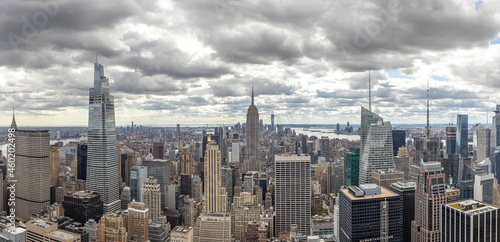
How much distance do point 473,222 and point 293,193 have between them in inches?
726

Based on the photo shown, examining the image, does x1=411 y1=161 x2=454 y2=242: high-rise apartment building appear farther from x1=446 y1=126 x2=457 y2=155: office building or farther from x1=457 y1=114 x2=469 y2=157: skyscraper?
x1=457 y1=114 x2=469 y2=157: skyscraper

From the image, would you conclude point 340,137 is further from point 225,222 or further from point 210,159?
point 225,222

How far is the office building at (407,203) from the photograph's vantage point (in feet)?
63.7

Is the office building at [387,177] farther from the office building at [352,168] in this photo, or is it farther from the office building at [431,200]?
the office building at [431,200]

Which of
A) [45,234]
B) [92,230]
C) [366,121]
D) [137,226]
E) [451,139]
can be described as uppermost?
[366,121]

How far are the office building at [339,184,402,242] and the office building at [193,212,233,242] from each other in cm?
955

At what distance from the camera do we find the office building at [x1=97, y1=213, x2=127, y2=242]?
20234 mm

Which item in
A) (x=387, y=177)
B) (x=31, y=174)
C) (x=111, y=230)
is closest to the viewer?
(x=111, y=230)

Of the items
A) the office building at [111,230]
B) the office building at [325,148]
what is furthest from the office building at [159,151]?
the office building at [325,148]

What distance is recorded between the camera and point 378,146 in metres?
33.3

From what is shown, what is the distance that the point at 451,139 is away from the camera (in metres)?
34.9

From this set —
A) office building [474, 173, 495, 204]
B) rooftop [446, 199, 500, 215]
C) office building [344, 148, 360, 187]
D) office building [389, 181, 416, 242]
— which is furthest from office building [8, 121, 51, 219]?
office building [474, 173, 495, 204]

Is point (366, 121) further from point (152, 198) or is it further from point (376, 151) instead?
point (152, 198)

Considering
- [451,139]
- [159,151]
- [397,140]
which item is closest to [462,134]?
[451,139]
